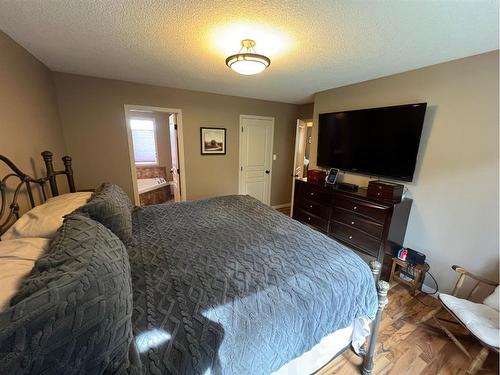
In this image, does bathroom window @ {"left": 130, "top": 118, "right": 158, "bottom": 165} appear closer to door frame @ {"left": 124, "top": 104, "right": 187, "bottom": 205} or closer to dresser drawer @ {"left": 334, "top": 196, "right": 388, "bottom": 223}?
door frame @ {"left": 124, "top": 104, "right": 187, "bottom": 205}

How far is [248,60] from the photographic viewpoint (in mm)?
1656

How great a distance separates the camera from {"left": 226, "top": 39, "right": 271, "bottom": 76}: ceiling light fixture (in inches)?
64.7

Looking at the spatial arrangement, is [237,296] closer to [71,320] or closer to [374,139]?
[71,320]

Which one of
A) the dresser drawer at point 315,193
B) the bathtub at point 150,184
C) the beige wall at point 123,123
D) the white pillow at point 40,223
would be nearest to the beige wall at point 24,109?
the beige wall at point 123,123

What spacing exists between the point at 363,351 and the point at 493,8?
8.05 ft

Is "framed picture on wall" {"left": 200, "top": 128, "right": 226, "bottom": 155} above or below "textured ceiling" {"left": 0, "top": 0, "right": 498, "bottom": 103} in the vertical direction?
below

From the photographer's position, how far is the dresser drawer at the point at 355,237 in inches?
95.0

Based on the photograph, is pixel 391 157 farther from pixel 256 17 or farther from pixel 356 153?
pixel 256 17

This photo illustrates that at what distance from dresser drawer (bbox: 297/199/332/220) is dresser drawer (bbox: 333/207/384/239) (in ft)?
0.39

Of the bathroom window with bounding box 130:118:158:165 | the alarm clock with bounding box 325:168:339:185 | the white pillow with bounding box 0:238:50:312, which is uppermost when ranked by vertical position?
the bathroom window with bounding box 130:118:158:165

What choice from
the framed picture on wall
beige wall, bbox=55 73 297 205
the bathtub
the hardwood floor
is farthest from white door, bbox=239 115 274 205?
the hardwood floor

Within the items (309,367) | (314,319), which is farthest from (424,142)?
(309,367)

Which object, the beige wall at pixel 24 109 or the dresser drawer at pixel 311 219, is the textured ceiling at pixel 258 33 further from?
the dresser drawer at pixel 311 219

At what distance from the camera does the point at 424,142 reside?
2264 mm
